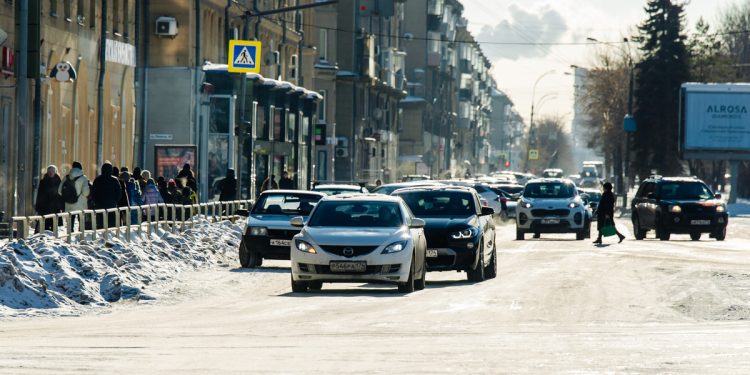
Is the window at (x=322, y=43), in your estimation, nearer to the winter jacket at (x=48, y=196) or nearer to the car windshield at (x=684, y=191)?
the car windshield at (x=684, y=191)

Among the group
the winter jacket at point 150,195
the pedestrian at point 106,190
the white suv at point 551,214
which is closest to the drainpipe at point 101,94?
the white suv at point 551,214

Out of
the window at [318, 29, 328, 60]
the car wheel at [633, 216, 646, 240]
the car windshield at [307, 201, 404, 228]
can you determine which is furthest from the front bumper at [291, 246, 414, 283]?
the window at [318, 29, 328, 60]

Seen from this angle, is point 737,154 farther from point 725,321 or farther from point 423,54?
point 725,321

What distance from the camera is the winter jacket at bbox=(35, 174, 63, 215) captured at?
28438 mm

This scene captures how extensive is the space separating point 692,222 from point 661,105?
194ft

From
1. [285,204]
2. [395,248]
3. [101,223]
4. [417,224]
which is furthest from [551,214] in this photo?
[395,248]

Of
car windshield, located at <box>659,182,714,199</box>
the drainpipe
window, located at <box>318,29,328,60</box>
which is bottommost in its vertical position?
car windshield, located at <box>659,182,714,199</box>

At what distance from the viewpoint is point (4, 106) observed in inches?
1422

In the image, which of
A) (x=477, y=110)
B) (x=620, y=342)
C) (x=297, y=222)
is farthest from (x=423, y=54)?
(x=620, y=342)

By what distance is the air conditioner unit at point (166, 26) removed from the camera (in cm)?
5009

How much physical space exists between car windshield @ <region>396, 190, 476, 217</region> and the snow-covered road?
1.07 m

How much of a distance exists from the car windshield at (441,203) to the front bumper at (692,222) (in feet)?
59.4

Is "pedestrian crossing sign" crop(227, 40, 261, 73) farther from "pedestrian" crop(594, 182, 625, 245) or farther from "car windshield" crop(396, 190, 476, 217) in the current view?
"car windshield" crop(396, 190, 476, 217)

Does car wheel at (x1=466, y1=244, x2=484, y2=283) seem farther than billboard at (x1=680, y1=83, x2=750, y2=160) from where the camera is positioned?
No
